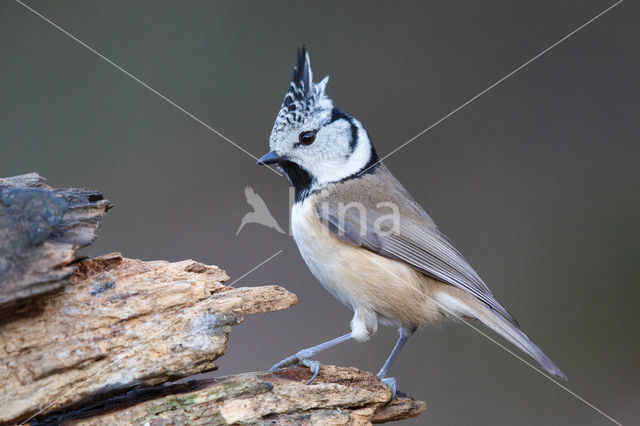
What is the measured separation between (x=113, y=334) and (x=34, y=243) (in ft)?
1.54

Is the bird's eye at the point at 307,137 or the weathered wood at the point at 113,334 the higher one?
the bird's eye at the point at 307,137

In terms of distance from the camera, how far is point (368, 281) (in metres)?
3.40

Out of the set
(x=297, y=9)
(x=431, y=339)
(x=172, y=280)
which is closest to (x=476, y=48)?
(x=297, y=9)

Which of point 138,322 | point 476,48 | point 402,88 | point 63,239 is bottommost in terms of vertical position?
point 138,322

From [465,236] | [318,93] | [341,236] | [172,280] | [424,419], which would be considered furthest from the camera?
[465,236]

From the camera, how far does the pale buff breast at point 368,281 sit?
3.41 meters

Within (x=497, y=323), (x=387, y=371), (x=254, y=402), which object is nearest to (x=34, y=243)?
(x=254, y=402)

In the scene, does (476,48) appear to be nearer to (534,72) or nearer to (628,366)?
(534,72)

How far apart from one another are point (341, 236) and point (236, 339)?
2.76 metres

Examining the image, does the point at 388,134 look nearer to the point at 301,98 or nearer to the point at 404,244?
the point at 301,98

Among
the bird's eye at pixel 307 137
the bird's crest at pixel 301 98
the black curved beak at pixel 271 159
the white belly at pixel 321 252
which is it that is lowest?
the white belly at pixel 321 252

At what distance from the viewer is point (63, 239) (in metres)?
2.44

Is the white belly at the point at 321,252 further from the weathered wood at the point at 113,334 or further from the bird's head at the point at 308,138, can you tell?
the weathered wood at the point at 113,334

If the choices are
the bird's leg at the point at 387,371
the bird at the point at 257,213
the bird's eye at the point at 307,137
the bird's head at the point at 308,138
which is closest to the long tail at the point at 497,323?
the bird's leg at the point at 387,371
